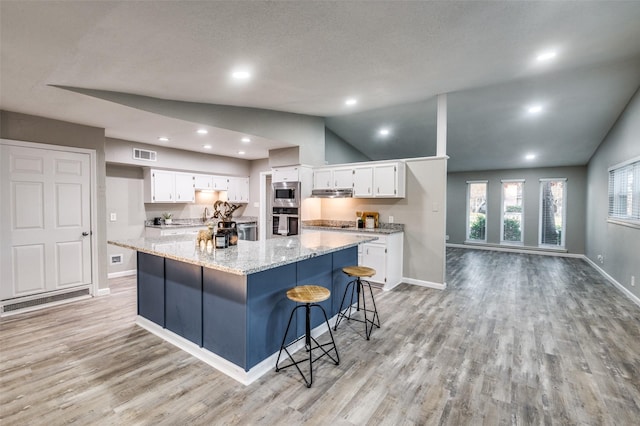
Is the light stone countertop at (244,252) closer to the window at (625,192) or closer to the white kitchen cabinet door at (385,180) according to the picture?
the white kitchen cabinet door at (385,180)

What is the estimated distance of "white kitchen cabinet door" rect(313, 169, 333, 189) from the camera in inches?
224

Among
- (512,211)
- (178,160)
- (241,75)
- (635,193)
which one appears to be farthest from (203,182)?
(512,211)

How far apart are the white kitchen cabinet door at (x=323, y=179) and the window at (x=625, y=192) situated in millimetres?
A: 4575

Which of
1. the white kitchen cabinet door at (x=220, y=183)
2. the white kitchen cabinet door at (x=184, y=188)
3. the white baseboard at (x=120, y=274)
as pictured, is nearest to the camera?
the white baseboard at (x=120, y=274)

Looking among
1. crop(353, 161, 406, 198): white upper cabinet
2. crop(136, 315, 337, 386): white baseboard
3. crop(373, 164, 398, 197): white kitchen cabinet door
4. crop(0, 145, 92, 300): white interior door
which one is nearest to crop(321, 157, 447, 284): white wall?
crop(353, 161, 406, 198): white upper cabinet

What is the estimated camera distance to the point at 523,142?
21.6 ft

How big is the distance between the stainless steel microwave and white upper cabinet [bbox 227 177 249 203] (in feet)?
5.18

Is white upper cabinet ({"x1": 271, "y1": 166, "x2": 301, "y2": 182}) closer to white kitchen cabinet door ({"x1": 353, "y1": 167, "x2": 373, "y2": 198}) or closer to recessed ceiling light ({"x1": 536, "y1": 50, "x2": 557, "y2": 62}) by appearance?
white kitchen cabinet door ({"x1": 353, "y1": 167, "x2": 373, "y2": 198})

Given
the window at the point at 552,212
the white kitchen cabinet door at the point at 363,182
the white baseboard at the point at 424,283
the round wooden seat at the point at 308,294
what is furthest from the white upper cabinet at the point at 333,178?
the window at the point at 552,212

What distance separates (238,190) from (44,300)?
413 centimetres

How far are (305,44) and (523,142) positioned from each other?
6123mm

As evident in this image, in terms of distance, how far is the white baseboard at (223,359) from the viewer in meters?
2.35

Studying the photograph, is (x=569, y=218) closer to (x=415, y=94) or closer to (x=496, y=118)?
(x=496, y=118)

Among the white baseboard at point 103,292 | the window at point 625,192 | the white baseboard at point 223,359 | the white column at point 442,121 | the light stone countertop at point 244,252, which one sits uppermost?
the white column at point 442,121
